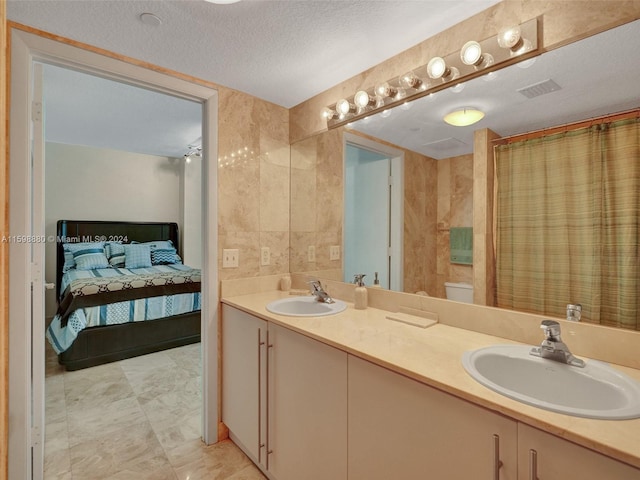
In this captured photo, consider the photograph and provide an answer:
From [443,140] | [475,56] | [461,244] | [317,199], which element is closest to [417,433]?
[461,244]

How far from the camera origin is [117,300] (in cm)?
315

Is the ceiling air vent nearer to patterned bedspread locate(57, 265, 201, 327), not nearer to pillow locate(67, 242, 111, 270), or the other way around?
patterned bedspread locate(57, 265, 201, 327)

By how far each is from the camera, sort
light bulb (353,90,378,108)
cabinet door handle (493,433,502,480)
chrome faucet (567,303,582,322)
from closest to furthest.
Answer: cabinet door handle (493,433,502,480) → chrome faucet (567,303,582,322) → light bulb (353,90,378,108)

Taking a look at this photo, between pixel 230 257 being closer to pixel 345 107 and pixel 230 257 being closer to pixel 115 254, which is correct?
pixel 345 107

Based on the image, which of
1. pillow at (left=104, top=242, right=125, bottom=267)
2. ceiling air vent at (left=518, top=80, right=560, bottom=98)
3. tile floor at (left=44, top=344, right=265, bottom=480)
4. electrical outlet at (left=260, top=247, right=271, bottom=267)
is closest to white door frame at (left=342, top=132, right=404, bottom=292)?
ceiling air vent at (left=518, top=80, right=560, bottom=98)

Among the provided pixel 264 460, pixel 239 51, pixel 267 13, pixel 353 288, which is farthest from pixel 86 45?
pixel 264 460

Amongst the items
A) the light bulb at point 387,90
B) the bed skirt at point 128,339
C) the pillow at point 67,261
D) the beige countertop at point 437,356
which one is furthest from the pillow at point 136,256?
the light bulb at point 387,90

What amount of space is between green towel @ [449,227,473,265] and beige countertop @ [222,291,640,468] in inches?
12.7

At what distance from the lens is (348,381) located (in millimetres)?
1213

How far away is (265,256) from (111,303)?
1.91 meters

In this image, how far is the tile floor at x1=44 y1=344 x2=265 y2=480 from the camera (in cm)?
177

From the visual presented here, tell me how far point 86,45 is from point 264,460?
2280 millimetres

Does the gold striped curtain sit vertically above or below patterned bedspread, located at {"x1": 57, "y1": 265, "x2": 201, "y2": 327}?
above

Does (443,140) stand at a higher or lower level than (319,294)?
higher
